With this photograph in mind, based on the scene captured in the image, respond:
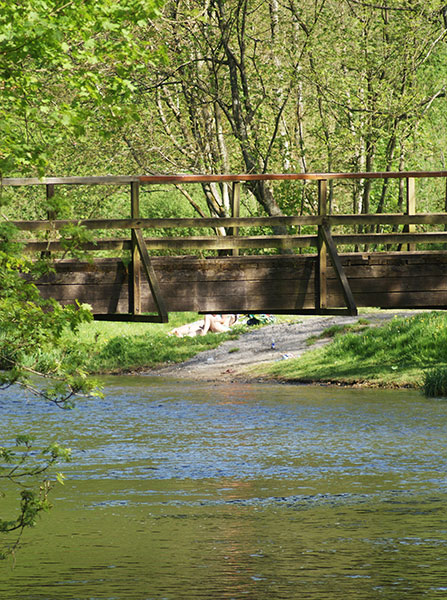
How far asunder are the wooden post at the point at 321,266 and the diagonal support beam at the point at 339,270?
0.27ft

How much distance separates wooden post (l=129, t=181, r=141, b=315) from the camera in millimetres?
14857

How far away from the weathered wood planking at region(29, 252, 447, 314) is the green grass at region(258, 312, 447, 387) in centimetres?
1227

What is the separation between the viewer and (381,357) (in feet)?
99.0

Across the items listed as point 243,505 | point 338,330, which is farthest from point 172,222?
point 338,330

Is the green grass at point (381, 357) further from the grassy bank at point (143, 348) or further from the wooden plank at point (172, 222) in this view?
the wooden plank at point (172, 222)

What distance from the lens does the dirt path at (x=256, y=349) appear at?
33.5 meters

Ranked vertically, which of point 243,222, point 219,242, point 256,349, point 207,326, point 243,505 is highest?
point 243,222

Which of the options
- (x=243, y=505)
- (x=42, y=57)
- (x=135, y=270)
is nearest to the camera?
(x=243, y=505)

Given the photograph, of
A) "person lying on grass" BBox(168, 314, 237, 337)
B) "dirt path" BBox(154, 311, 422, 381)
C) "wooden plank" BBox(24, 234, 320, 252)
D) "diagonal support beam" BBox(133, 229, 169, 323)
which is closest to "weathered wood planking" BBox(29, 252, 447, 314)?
"wooden plank" BBox(24, 234, 320, 252)

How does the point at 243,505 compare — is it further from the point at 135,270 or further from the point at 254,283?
the point at 135,270

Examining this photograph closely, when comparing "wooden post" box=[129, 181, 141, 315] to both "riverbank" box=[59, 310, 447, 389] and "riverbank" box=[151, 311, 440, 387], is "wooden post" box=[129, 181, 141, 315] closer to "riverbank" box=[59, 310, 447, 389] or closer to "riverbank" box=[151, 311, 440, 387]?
"riverbank" box=[59, 310, 447, 389]

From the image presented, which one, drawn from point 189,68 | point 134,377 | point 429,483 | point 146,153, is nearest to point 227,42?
point 189,68

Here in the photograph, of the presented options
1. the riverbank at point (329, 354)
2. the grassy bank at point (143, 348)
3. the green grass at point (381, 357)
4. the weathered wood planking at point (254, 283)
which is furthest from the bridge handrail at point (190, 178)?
the grassy bank at point (143, 348)

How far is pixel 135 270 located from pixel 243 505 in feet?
11.7
